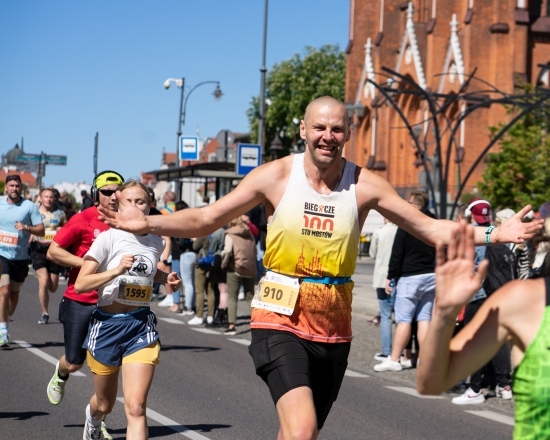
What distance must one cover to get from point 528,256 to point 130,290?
608 centimetres

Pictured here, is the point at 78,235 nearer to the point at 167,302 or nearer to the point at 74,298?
the point at 74,298

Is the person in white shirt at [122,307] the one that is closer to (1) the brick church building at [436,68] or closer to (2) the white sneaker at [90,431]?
(2) the white sneaker at [90,431]

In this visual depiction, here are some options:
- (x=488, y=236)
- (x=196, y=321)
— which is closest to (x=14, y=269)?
(x=196, y=321)

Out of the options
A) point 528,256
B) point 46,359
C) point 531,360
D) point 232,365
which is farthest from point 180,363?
point 531,360

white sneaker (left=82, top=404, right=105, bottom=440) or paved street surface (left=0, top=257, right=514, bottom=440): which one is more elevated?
white sneaker (left=82, top=404, right=105, bottom=440)

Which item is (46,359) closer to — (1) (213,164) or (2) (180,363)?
(2) (180,363)

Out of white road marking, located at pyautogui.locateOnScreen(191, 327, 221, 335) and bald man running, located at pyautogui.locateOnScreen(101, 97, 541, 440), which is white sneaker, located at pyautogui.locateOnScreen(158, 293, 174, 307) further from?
bald man running, located at pyautogui.locateOnScreen(101, 97, 541, 440)

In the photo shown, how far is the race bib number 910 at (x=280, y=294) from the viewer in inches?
219

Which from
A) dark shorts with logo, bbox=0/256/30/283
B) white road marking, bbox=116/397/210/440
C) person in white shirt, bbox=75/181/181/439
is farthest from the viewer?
dark shorts with logo, bbox=0/256/30/283

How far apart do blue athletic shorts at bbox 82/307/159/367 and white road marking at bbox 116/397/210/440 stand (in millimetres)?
1683

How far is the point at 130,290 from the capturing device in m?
7.35

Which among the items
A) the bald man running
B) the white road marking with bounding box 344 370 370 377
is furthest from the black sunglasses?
the white road marking with bounding box 344 370 370 377

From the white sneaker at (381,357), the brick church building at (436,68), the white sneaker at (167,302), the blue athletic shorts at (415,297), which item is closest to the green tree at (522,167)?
the brick church building at (436,68)

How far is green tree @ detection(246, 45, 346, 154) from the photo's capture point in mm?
90750
